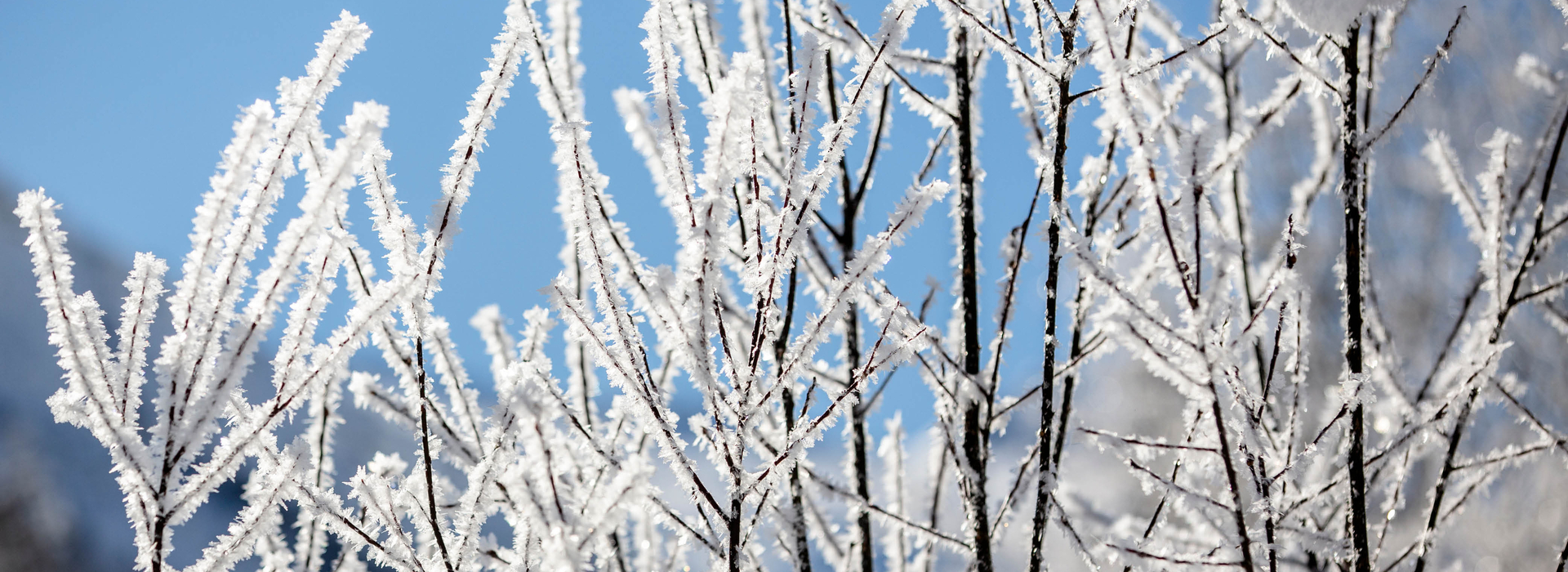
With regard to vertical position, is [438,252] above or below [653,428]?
above

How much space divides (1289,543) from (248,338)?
1536 mm

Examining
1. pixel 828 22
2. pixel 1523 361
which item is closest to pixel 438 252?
pixel 828 22

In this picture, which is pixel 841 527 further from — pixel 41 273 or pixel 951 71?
pixel 41 273

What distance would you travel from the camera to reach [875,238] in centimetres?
88

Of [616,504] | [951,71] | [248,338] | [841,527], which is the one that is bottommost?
[616,504]

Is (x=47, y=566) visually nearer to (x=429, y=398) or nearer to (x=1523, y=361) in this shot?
(x=429, y=398)

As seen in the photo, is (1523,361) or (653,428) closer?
(653,428)

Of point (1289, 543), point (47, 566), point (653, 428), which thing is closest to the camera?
point (653, 428)

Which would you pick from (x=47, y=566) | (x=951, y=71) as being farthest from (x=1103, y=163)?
(x=47, y=566)

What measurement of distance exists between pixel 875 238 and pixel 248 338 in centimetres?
79

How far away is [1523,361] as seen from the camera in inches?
157

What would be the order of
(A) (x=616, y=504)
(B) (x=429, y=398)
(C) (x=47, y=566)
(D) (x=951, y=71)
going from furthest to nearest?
(C) (x=47, y=566), (D) (x=951, y=71), (B) (x=429, y=398), (A) (x=616, y=504)

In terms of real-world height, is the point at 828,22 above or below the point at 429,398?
above

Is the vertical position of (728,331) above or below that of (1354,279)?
below
